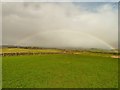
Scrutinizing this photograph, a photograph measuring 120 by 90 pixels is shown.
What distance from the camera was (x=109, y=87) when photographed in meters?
24.4

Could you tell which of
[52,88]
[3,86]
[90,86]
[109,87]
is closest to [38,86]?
[52,88]

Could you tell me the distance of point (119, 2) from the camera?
181 ft

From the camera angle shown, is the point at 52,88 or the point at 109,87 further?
the point at 109,87

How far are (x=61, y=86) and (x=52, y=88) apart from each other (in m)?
1.37

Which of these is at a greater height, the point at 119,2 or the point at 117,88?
the point at 119,2

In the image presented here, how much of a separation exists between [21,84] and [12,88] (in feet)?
6.29

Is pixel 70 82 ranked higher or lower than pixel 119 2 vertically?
lower

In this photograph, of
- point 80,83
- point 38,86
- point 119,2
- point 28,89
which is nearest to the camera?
point 28,89

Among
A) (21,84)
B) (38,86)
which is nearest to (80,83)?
(38,86)

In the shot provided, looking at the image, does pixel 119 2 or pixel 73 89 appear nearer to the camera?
pixel 73 89

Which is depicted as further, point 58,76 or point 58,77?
point 58,76

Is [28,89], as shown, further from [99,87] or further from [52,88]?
[99,87]

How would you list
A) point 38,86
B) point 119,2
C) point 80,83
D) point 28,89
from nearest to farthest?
point 28,89, point 38,86, point 80,83, point 119,2

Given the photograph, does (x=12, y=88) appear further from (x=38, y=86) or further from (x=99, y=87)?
(x=99, y=87)
